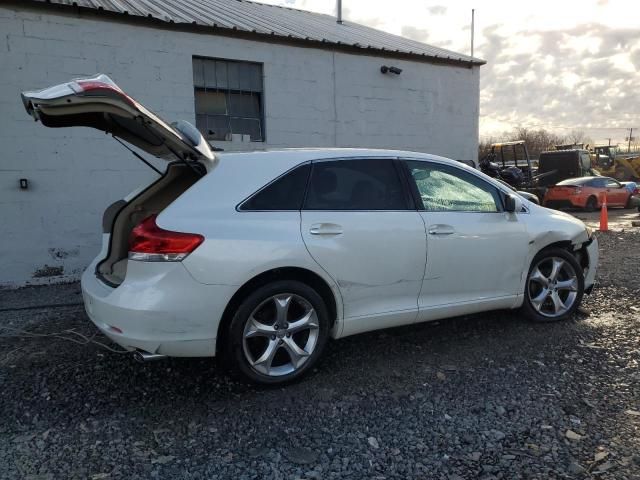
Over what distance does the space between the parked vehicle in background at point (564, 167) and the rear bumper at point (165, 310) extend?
19942 mm

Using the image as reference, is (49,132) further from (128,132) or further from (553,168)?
(553,168)

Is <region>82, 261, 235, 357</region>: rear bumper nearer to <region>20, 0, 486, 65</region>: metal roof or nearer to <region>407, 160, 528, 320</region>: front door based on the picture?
<region>407, 160, 528, 320</region>: front door

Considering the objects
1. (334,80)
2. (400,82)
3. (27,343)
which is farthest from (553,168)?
(27,343)

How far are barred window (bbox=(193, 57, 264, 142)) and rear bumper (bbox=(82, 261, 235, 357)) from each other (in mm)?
5333

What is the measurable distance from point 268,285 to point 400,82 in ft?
24.5

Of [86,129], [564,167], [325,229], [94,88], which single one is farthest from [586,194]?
[94,88]

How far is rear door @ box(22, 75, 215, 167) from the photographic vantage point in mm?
2982

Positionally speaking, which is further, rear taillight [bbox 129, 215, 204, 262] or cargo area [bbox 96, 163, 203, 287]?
cargo area [bbox 96, 163, 203, 287]

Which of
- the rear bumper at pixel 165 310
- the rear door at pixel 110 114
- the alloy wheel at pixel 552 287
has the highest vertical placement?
the rear door at pixel 110 114

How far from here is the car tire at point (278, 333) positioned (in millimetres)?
3332

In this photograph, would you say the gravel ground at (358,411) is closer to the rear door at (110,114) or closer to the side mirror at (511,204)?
the side mirror at (511,204)

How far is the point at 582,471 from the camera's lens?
2.60 m

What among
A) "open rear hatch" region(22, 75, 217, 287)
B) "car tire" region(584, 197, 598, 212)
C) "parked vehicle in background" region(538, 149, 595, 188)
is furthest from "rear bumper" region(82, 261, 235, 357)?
"parked vehicle in background" region(538, 149, 595, 188)

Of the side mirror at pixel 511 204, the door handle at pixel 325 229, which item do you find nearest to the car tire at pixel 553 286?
the side mirror at pixel 511 204
